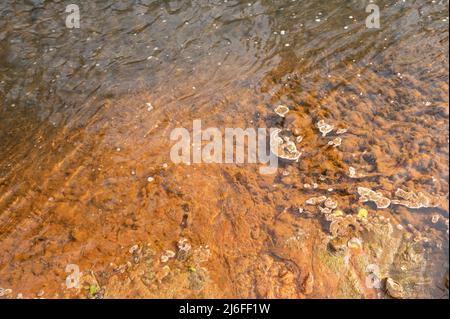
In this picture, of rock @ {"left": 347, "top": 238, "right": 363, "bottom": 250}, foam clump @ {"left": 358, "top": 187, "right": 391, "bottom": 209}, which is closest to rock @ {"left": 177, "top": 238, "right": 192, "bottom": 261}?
rock @ {"left": 347, "top": 238, "right": 363, "bottom": 250}

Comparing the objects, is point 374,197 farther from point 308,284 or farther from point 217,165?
point 217,165

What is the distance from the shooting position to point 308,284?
13.7ft

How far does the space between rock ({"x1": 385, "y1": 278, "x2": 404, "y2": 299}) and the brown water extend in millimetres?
110

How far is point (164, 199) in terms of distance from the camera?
16.1 feet

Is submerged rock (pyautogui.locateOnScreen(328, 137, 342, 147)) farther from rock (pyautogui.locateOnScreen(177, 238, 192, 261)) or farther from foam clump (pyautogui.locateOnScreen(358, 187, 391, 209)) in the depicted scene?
rock (pyautogui.locateOnScreen(177, 238, 192, 261))

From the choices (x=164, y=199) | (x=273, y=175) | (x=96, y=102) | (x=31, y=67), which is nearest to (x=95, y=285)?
(x=164, y=199)

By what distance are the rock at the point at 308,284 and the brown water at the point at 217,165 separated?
15 millimetres

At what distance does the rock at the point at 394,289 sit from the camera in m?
4.00

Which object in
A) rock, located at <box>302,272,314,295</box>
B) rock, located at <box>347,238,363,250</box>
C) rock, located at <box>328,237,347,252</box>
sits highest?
rock, located at <box>328,237,347,252</box>

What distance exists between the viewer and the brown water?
170 inches

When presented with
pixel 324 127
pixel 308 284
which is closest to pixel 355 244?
pixel 308 284

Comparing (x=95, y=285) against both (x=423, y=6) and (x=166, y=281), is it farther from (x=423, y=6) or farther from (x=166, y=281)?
(x=423, y=6)

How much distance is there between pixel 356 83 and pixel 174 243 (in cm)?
389
